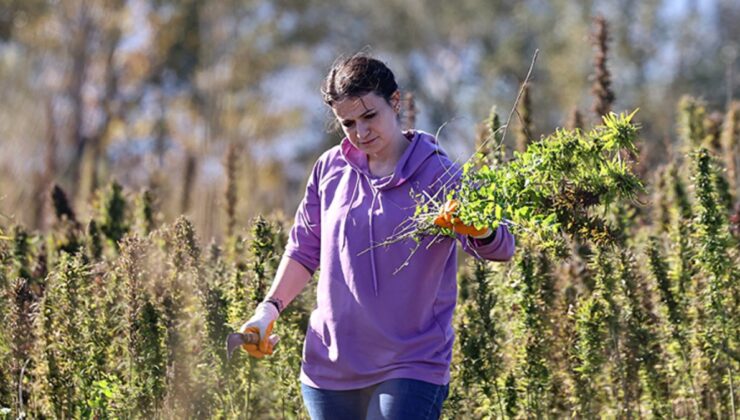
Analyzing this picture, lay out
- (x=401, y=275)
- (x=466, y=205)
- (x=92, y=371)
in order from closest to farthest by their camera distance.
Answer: (x=466, y=205) → (x=401, y=275) → (x=92, y=371)

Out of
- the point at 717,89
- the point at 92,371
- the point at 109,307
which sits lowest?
the point at 92,371

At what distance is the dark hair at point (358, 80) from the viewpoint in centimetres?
403

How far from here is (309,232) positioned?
14.4 feet

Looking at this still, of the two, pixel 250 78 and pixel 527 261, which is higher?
pixel 250 78

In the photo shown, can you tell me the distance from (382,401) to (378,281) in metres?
0.41

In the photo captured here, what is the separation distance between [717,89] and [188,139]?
556 inches

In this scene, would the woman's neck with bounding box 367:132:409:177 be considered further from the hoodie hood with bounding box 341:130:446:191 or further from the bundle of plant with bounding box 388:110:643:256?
the bundle of plant with bounding box 388:110:643:256

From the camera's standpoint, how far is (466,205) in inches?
148

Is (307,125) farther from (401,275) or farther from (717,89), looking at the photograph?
(401,275)

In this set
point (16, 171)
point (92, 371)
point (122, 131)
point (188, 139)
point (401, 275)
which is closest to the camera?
point (401, 275)

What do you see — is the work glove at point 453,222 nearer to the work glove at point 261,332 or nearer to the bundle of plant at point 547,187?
the bundle of plant at point 547,187

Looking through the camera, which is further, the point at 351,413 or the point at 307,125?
the point at 307,125

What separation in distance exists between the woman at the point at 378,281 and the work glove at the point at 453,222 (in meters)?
0.06

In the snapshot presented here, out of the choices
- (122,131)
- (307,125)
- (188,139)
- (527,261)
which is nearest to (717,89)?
(307,125)
